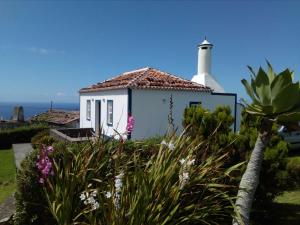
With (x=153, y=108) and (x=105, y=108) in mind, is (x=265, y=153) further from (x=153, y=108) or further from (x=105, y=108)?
(x=105, y=108)

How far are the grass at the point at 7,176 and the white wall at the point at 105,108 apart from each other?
4663 mm

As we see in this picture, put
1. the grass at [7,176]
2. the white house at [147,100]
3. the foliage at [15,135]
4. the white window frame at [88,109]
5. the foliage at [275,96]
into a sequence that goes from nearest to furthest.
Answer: the foliage at [275,96] < the grass at [7,176] < the white house at [147,100] < the foliage at [15,135] < the white window frame at [88,109]

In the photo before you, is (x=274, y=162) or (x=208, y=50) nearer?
(x=274, y=162)

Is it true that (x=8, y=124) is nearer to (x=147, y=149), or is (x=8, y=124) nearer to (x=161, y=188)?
(x=147, y=149)

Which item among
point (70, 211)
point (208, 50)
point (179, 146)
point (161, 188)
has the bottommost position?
point (70, 211)

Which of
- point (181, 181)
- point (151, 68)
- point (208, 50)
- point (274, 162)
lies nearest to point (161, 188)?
point (181, 181)

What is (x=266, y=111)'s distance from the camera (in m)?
4.11

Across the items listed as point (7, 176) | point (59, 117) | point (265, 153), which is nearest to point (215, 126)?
point (265, 153)

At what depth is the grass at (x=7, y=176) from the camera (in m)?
9.48

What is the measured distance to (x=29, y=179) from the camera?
5.54 meters

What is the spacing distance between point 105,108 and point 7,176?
8775 millimetres

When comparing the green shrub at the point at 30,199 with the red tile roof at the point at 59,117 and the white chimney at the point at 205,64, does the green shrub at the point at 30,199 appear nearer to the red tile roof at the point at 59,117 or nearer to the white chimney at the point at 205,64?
the white chimney at the point at 205,64

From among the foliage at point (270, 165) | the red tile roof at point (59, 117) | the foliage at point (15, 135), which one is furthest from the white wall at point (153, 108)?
the red tile roof at point (59, 117)

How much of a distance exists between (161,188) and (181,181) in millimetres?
332
